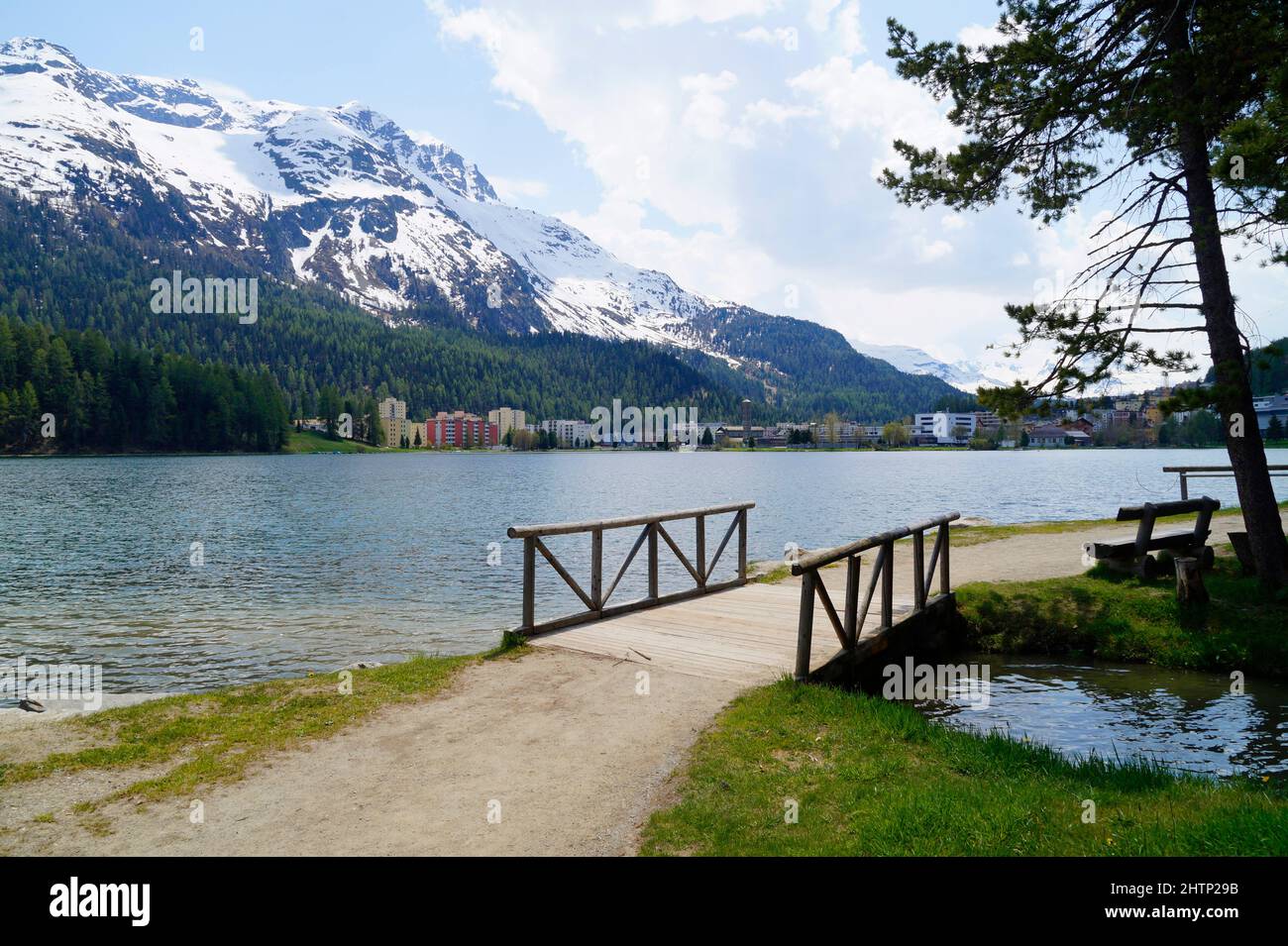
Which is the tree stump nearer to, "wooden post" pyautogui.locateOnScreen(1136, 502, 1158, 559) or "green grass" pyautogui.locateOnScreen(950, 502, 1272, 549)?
"wooden post" pyautogui.locateOnScreen(1136, 502, 1158, 559)

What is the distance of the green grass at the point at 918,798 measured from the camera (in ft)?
18.8

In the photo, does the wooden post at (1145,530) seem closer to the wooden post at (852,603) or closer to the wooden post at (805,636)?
the wooden post at (852,603)

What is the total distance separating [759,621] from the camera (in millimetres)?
14242

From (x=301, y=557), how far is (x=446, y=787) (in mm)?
29675

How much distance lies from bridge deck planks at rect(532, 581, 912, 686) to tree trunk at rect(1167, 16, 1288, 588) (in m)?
6.73

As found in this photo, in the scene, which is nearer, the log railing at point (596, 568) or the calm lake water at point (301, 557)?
the log railing at point (596, 568)

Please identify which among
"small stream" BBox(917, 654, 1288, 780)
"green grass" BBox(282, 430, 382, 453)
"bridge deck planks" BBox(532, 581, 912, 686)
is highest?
"green grass" BBox(282, 430, 382, 453)

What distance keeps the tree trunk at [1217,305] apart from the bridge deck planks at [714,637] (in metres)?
6.73

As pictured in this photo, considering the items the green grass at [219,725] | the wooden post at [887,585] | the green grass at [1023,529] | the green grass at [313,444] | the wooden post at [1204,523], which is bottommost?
the green grass at [219,725]

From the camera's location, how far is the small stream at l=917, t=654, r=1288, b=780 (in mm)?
10039

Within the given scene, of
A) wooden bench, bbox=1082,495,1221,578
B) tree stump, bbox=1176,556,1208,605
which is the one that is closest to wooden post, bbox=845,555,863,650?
tree stump, bbox=1176,556,1208,605

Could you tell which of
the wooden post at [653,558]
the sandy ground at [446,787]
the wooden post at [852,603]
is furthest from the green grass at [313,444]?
the wooden post at [852,603]

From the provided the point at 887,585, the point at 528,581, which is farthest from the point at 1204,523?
the point at 528,581

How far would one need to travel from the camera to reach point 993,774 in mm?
7570
